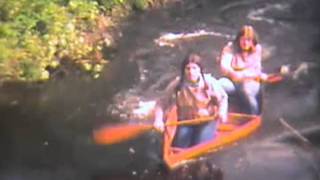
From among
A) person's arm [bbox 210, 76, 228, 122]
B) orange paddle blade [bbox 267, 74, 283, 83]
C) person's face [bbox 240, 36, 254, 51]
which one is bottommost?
person's arm [bbox 210, 76, 228, 122]

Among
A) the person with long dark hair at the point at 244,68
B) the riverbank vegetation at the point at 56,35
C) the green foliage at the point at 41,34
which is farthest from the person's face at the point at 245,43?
the green foliage at the point at 41,34

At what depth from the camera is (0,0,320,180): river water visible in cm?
171

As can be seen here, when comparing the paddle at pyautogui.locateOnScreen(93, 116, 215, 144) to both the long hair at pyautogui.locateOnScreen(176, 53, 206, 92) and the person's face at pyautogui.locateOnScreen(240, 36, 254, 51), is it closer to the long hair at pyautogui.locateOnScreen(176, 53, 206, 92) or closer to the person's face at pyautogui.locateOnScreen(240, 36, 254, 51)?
the long hair at pyautogui.locateOnScreen(176, 53, 206, 92)

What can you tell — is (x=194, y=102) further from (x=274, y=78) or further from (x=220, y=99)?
(x=274, y=78)

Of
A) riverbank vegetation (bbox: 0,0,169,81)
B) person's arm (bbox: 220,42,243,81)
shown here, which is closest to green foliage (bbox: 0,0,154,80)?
riverbank vegetation (bbox: 0,0,169,81)

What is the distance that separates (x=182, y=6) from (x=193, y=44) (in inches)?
5.2

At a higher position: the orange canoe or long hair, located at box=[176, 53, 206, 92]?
long hair, located at box=[176, 53, 206, 92]

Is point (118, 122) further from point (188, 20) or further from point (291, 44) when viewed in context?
point (291, 44)

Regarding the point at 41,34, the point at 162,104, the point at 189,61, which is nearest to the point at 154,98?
the point at 162,104

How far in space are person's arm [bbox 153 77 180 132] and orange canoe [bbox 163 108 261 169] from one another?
0.02m

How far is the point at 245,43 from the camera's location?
1.80 meters

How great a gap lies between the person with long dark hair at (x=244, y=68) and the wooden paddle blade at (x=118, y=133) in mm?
242

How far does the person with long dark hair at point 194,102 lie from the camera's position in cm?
172

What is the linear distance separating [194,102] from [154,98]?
11cm
